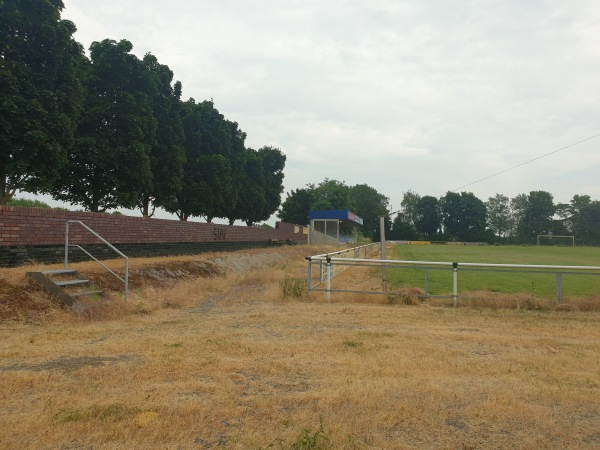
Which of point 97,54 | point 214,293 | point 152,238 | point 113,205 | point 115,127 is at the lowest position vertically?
point 214,293

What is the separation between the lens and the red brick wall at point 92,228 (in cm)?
1138

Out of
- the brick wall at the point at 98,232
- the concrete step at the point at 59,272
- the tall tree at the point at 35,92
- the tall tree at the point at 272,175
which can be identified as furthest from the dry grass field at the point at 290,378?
the tall tree at the point at 272,175

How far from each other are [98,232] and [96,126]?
Result: 6.10 meters

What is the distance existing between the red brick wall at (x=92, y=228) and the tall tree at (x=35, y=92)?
203 cm

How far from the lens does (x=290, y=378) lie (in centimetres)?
517

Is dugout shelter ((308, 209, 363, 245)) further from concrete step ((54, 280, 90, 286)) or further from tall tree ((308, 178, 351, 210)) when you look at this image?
concrete step ((54, 280, 90, 286))

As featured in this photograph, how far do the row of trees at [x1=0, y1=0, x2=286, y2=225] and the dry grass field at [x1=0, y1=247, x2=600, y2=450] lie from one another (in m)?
5.73

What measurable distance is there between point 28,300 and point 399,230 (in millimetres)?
108256

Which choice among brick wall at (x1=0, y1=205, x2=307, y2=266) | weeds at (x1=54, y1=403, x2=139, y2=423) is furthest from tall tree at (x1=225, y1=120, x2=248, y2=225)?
weeds at (x1=54, y1=403, x2=139, y2=423)

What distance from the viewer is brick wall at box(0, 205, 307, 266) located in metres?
11.3

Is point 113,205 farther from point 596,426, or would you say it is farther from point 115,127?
point 596,426

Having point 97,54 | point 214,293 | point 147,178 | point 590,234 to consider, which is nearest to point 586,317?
point 214,293

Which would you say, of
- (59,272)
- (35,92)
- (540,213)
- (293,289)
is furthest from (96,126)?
(540,213)

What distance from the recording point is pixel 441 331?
8.00 m
